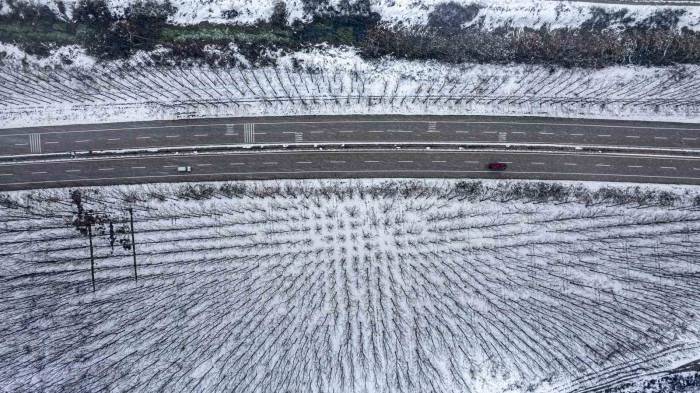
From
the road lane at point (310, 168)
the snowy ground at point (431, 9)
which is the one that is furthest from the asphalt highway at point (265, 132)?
the snowy ground at point (431, 9)

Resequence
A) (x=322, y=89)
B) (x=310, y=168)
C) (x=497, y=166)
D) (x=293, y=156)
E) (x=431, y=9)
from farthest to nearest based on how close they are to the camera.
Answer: (x=431, y=9), (x=293, y=156), (x=310, y=168), (x=322, y=89), (x=497, y=166)

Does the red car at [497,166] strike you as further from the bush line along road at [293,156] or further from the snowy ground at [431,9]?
the snowy ground at [431,9]

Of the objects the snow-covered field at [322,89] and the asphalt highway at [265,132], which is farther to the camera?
the asphalt highway at [265,132]

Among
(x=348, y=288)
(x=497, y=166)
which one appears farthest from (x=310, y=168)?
(x=497, y=166)

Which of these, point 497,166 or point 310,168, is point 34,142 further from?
point 497,166

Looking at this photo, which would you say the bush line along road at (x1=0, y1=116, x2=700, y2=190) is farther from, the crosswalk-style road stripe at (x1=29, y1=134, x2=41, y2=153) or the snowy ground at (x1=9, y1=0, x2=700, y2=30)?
the snowy ground at (x1=9, y1=0, x2=700, y2=30)

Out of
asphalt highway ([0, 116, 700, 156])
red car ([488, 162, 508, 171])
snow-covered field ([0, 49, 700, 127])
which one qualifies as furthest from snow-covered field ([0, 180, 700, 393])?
snow-covered field ([0, 49, 700, 127])

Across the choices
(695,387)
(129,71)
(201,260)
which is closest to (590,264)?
(695,387)
